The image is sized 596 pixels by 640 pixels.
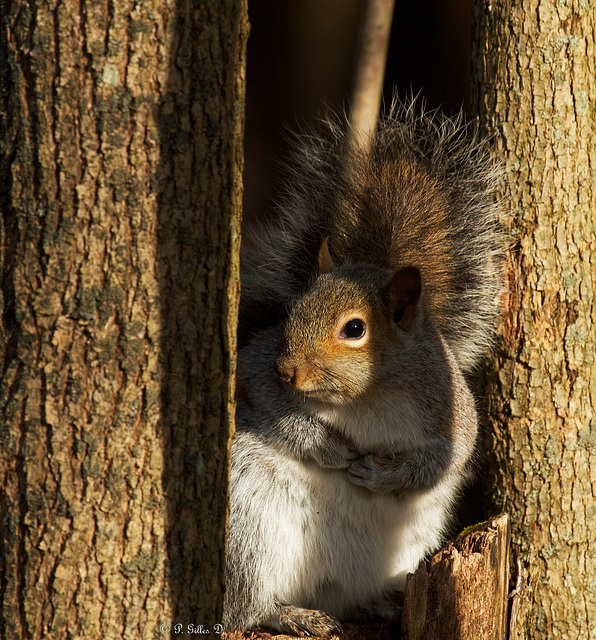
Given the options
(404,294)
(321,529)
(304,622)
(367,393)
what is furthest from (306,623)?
(404,294)

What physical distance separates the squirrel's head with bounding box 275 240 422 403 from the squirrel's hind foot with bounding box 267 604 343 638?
64cm

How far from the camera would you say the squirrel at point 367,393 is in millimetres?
2066

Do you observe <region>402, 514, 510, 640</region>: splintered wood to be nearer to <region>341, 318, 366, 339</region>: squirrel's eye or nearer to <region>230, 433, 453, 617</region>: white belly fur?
<region>230, 433, 453, 617</region>: white belly fur

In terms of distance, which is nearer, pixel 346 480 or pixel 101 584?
pixel 101 584

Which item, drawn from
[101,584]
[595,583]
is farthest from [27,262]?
[595,583]

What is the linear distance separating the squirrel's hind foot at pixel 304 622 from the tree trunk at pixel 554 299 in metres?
0.58

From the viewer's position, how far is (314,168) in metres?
2.53

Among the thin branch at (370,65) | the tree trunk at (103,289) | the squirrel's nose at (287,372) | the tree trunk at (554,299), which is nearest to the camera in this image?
the tree trunk at (103,289)

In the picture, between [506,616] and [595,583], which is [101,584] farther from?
[595,583]

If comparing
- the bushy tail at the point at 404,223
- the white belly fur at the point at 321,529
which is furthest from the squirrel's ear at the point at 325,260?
the white belly fur at the point at 321,529

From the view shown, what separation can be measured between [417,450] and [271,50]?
2.98 meters

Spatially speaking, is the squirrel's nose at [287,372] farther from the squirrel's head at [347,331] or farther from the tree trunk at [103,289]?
the tree trunk at [103,289]

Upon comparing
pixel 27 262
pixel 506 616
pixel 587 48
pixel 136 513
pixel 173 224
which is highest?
pixel 587 48

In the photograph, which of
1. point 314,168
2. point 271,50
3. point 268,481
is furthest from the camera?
point 271,50
